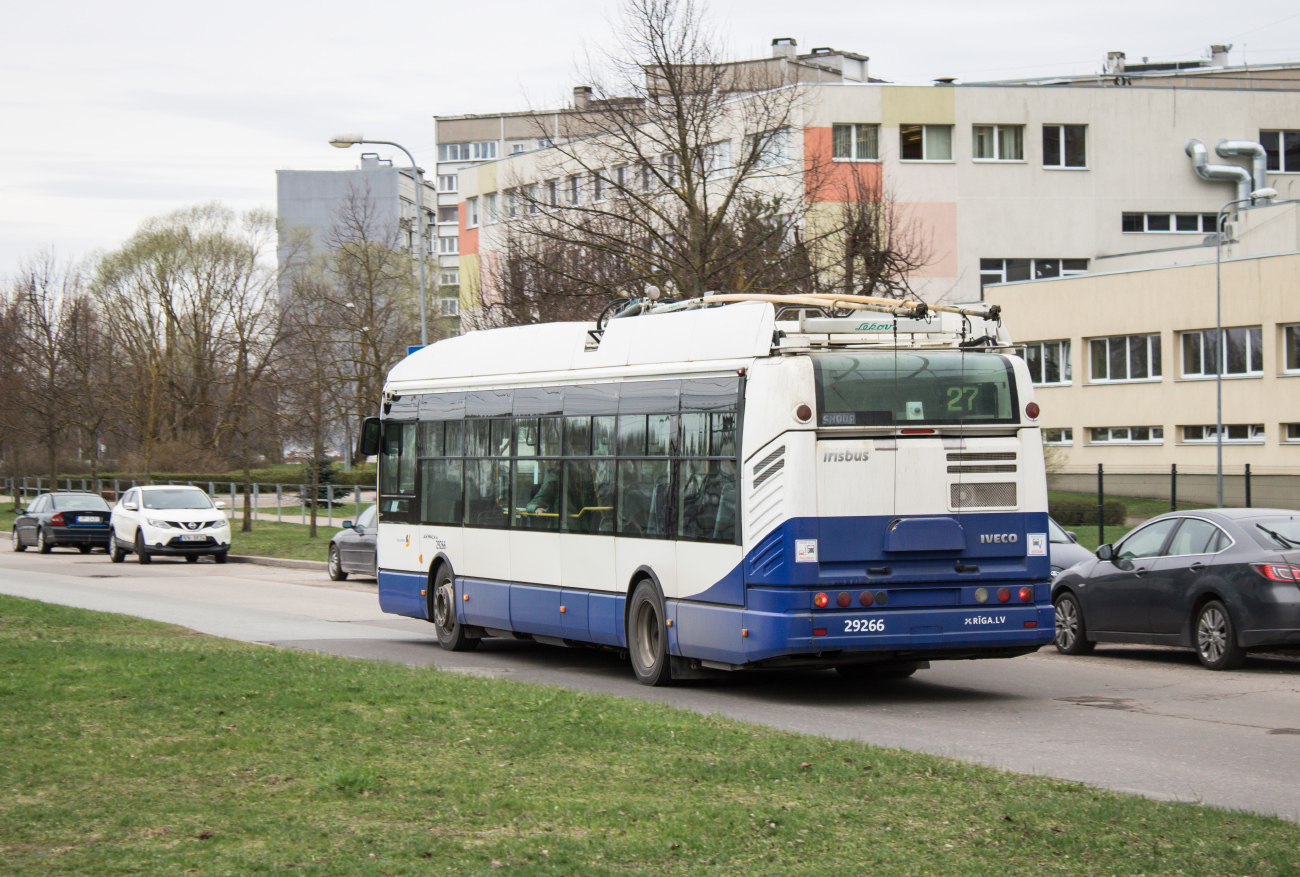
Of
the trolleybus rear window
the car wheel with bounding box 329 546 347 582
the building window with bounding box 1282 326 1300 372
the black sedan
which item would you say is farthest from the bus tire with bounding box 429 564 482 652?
the building window with bounding box 1282 326 1300 372

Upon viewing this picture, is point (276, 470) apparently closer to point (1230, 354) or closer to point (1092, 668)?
point (1230, 354)

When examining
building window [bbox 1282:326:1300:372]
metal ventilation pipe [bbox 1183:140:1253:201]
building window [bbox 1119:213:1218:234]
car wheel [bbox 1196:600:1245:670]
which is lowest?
car wheel [bbox 1196:600:1245:670]

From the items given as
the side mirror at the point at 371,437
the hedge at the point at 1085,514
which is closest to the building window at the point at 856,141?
the hedge at the point at 1085,514

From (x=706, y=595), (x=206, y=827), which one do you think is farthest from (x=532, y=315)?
(x=206, y=827)

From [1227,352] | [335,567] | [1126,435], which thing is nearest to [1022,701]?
[335,567]

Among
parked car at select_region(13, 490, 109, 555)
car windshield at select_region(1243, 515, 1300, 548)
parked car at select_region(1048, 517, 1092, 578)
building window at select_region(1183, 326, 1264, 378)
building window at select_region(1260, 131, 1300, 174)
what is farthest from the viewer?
building window at select_region(1260, 131, 1300, 174)

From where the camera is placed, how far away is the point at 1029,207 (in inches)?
2208

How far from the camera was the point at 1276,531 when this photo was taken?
13.6 metres

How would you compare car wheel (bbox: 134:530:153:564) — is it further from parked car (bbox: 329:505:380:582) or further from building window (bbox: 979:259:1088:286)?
building window (bbox: 979:259:1088:286)

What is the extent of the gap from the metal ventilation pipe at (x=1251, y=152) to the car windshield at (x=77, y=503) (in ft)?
140

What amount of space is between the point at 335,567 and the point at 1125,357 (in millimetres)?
30400

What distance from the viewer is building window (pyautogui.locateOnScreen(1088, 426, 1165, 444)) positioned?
4866 cm

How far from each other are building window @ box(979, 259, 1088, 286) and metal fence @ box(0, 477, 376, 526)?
79.1 feet

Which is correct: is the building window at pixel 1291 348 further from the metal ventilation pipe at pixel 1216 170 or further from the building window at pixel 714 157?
the building window at pixel 714 157
